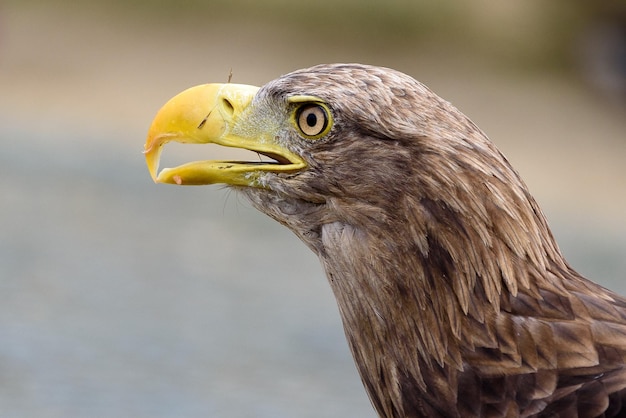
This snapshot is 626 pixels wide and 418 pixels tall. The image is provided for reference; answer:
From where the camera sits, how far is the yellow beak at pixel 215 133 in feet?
11.1

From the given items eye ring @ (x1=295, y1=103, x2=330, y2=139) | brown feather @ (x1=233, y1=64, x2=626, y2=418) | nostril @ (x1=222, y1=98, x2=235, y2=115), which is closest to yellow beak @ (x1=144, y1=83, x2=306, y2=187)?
nostril @ (x1=222, y1=98, x2=235, y2=115)

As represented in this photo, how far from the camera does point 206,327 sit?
882 centimetres

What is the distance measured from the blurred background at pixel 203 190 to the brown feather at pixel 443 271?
3.19 ft

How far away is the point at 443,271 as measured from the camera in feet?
10.2

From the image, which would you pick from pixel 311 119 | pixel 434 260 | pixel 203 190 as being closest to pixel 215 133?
pixel 311 119

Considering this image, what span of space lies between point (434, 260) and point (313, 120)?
556mm

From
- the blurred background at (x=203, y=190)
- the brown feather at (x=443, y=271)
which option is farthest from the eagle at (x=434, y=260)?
the blurred background at (x=203, y=190)

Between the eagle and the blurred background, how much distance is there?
2.94ft

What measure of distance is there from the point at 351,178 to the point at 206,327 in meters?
5.73

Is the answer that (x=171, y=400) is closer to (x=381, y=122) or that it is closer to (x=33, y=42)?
(x=381, y=122)

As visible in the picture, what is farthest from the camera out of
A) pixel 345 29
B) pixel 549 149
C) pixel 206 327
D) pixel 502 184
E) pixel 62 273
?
pixel 345 29

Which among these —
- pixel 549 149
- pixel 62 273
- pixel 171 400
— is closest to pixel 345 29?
A: pixel 549 149

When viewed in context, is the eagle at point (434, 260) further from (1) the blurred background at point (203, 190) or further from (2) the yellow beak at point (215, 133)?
(1) the blurred background at point (203, 190)

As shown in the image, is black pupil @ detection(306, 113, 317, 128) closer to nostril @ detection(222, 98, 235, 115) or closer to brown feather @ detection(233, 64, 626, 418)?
brown feather @ detection(233, 64, 626, 418)
